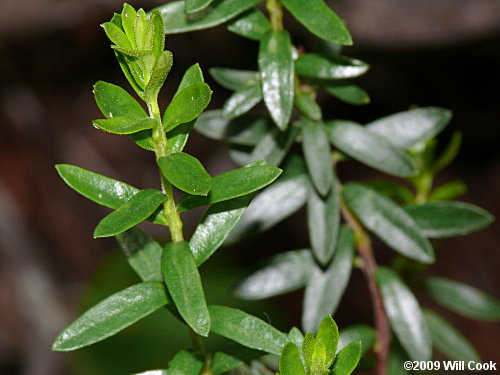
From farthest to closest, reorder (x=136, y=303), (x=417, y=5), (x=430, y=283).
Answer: (x=417, y=5), (x=430, y=283), (x=136, y=303)

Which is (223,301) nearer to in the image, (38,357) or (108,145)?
(38,357)

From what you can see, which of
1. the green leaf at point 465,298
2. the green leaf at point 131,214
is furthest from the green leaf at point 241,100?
the green leaf at point 465,298

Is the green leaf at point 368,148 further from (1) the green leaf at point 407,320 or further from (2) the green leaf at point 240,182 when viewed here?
(2) the green leaf at point 240,182

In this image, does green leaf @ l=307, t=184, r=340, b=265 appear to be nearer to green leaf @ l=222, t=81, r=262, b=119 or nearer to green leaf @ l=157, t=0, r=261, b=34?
green leaf @ l=222, t=81, r=262, b=119

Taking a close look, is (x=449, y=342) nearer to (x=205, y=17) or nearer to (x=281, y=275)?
(x=281, y=275)

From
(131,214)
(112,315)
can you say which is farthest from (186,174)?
(112,315)

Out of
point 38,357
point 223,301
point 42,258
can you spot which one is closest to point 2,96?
point 42,258
